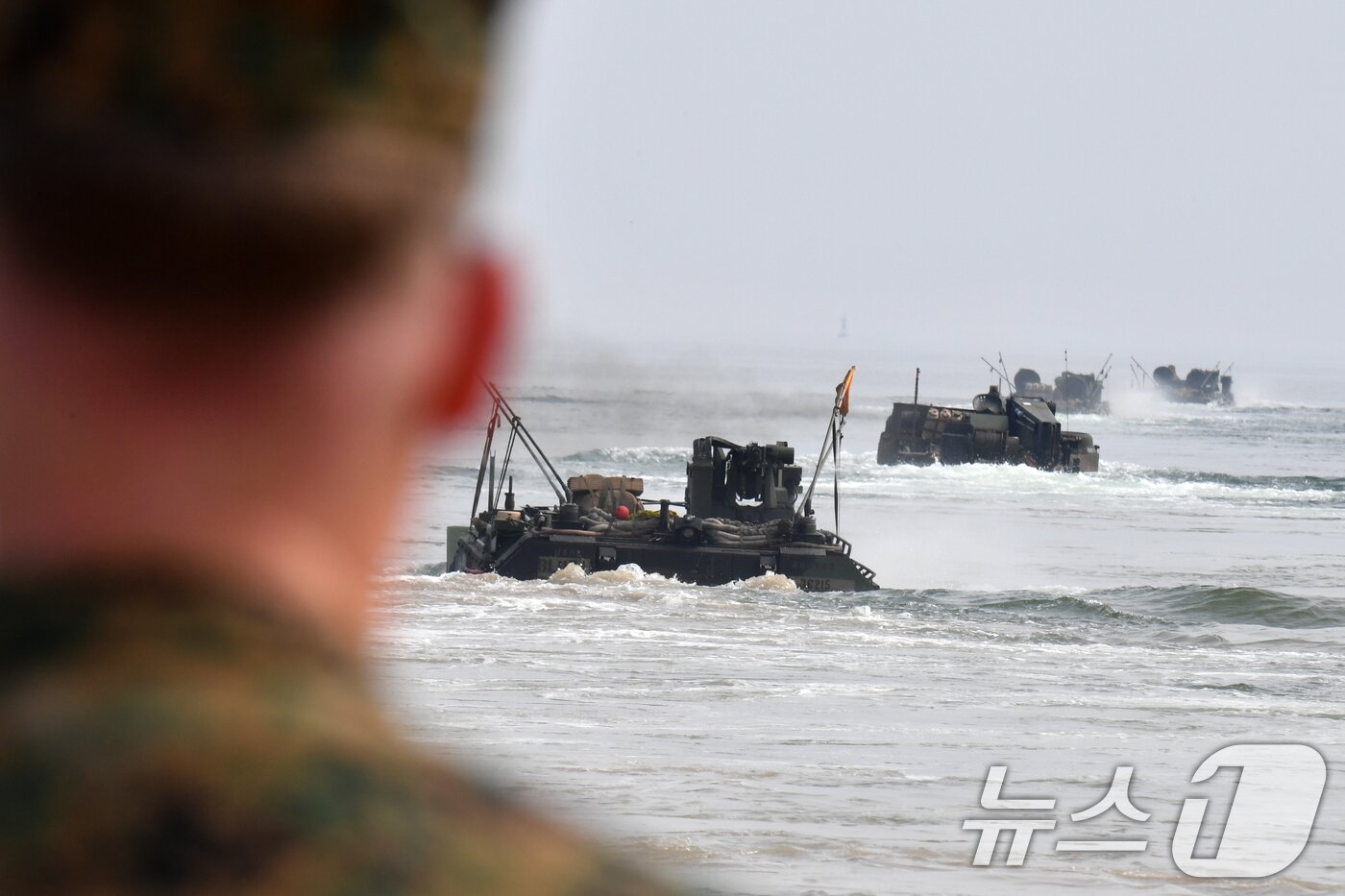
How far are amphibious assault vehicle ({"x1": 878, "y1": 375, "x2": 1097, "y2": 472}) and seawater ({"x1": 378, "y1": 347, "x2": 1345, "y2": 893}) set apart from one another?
18.5 m

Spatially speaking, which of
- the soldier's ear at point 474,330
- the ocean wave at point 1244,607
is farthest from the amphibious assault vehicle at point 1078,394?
the soldier's ear at point 474,330

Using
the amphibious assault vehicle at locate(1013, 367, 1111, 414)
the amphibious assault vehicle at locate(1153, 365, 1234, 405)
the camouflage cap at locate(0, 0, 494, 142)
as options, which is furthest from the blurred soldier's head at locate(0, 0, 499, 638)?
the amphibious assault vehicle at locate(1153, 365, 1234, 405)

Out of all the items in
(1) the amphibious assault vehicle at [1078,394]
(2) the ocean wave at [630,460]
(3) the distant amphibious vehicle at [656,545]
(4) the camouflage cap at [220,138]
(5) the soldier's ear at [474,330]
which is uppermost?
(1) the amphibious assault vehicle at [1078,394]

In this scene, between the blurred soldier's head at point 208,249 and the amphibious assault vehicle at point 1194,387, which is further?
the amphibious assault vehicle at point 1194,387

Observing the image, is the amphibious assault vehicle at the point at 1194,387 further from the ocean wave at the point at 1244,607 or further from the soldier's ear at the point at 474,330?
the soldier's ear at the point at 474,330

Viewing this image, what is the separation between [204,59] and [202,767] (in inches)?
13.5

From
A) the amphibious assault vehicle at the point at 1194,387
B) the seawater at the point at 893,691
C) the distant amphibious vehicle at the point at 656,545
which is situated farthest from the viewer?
the amphibious assault vehicle at the point at 1194,387

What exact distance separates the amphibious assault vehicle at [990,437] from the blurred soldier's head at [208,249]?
69413 mm

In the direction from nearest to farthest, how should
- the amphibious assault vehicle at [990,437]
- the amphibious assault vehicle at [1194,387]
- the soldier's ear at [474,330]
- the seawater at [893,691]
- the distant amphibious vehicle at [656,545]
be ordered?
the soldier's ear at [474,330]
the seawater at [893,691]
the distant amphibious vehicle at [656,545]
the amphibious assault vehicle at [990,437]
the amphibious assault vehicle at [1194,387]

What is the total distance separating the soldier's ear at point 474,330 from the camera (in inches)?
43.0

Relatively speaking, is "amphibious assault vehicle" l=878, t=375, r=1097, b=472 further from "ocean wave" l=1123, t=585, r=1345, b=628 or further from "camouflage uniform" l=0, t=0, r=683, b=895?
"camouflage uniform" l=0, t=0, r=683, b=895

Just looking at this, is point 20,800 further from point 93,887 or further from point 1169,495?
point 1169,495

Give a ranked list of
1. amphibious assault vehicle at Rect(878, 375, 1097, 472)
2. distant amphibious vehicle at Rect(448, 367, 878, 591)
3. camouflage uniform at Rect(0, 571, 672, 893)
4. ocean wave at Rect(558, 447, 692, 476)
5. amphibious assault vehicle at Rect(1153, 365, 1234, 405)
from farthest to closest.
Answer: amphibious assault vehicle at Rect(1153, 365, 1234, 405) < ocean wave at Rect(558, 447, 692, 476) < amphibious assault vehicle at Rect(878, 375, 1097, 472) < distant amphibious vehicle at Rect(448, 367, 878, 591) < camouflage uniform at Rect(0, 571, 672, 893)

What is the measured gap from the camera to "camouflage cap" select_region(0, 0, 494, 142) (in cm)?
87
